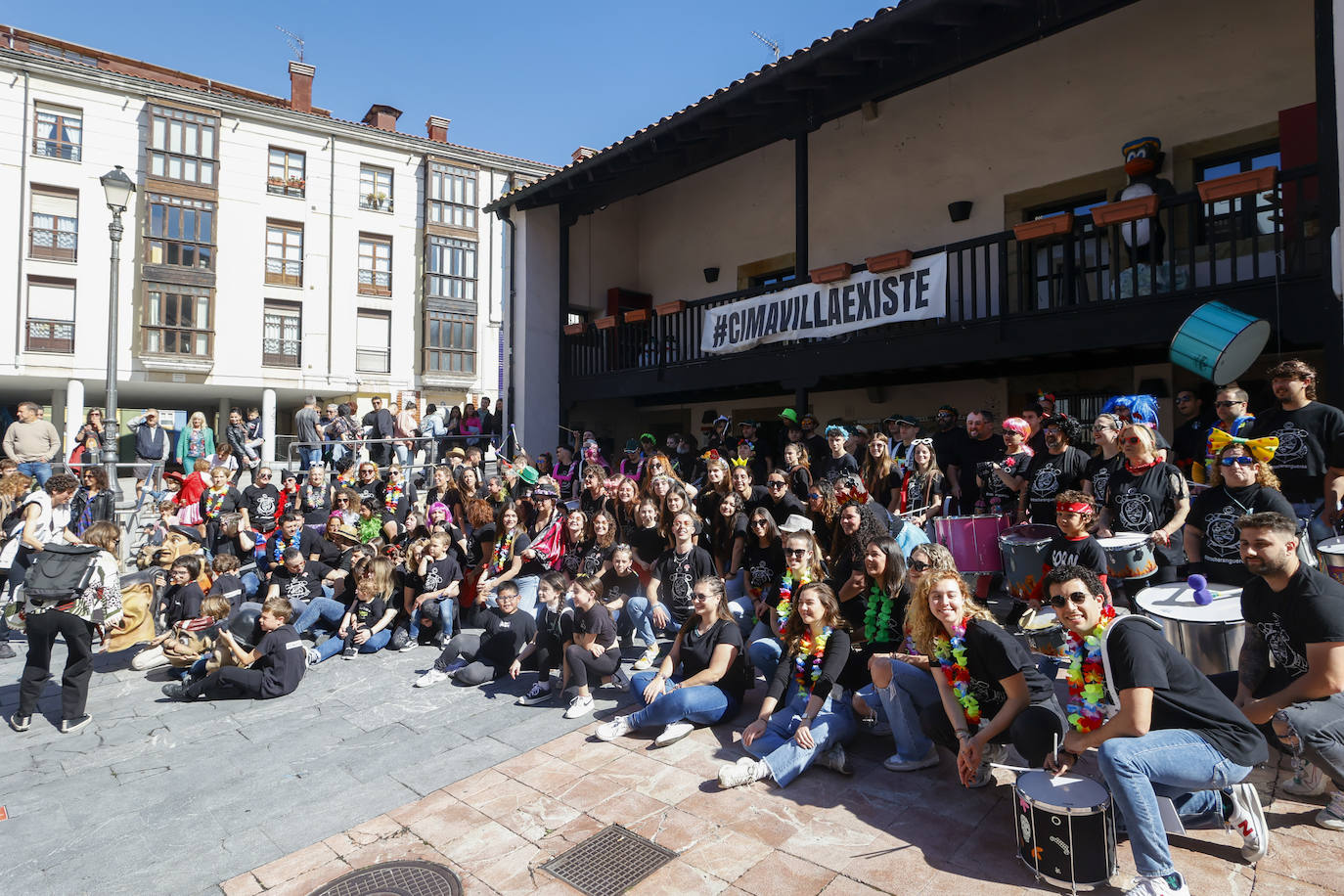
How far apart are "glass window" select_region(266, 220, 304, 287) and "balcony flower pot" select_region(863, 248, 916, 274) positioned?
24.1 meters

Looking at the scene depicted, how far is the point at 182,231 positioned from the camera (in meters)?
24.5

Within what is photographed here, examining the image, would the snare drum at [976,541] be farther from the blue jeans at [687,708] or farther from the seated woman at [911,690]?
the blue jeans at [687,708]

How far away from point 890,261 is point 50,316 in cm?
2606

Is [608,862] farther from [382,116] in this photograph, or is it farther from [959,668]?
[382,116]

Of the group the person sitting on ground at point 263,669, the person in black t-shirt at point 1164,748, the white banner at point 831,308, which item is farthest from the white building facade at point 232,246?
the person in black t-shirt at point 1164,748

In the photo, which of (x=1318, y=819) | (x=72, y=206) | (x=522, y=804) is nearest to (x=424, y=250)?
(x=72, y=206)

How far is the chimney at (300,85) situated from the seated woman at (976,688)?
33323 mm

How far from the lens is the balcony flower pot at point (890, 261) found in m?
8.71

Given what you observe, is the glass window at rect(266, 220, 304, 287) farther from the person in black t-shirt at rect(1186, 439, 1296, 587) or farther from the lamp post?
the person in black t-shirt at rect(1186, 439, 1296, 587)

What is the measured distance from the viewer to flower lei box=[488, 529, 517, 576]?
7.55 metres

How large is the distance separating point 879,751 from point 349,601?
6.01 m

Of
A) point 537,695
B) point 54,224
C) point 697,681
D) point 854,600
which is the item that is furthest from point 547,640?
point 54,224

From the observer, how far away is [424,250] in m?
29.0

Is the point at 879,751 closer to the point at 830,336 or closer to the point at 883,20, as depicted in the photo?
the point at 830,336
